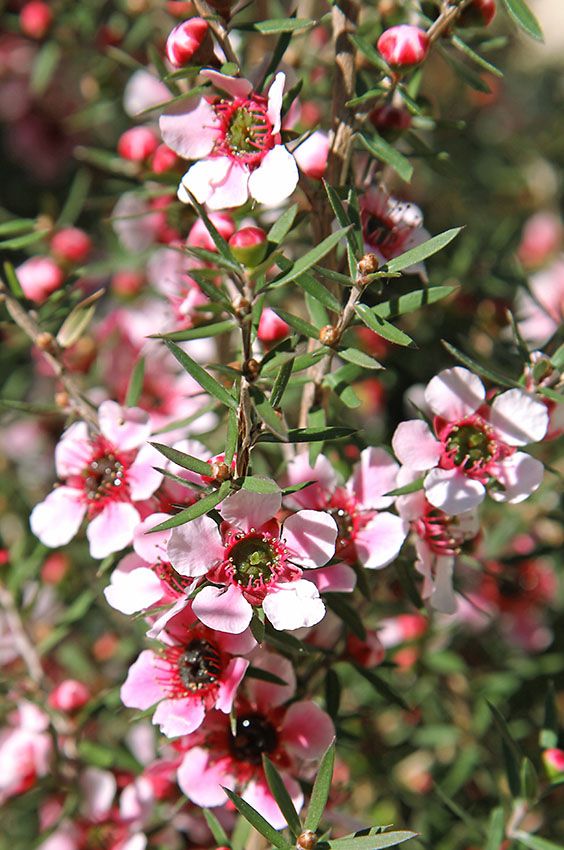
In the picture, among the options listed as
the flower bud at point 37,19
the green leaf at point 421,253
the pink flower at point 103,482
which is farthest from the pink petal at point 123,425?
the flower bud at point 37,19

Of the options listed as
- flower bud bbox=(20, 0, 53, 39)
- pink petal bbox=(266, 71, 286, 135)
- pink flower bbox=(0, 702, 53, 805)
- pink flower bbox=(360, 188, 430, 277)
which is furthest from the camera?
flower bud bbox=(20, 0, 53, 39)

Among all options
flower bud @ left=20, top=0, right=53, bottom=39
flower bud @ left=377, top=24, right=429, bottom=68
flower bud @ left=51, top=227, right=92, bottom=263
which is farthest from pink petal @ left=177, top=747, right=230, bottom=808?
flower bud @ left=20, top=0, right=53, bottom=39

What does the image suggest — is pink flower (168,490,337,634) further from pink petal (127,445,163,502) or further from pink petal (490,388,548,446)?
pink petal (490,388,548,446)

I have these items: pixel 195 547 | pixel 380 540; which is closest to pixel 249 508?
pixel 195 547

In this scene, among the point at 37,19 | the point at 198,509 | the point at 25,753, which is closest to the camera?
the point at 198,509

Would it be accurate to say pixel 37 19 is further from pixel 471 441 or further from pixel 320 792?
pixel 320 792

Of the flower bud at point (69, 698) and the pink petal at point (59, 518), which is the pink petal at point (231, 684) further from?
the flower bud at point (69, 698)

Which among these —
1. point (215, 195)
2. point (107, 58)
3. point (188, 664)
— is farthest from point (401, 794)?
point (107, 58)
